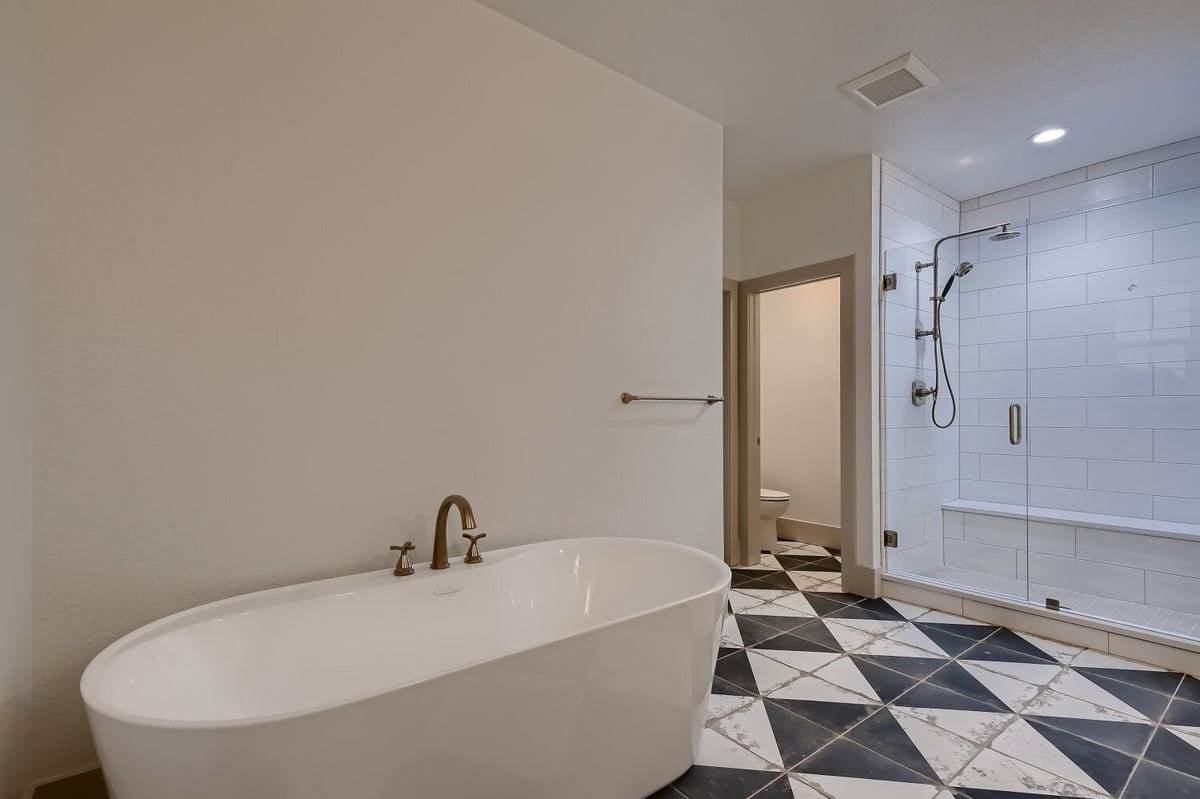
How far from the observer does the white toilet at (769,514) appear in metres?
4.00

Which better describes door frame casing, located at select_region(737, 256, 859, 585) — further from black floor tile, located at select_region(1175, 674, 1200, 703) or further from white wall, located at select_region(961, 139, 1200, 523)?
black floor tile, located at select_region(1175, 674, 1200, 703)

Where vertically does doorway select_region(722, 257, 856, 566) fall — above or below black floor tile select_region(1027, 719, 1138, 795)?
above

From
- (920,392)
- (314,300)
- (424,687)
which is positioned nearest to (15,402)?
(314,300)

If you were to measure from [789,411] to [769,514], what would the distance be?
3.25 ft

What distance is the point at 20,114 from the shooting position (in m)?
1.24

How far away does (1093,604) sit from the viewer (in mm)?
2623

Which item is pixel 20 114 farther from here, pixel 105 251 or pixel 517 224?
pixel 517 224

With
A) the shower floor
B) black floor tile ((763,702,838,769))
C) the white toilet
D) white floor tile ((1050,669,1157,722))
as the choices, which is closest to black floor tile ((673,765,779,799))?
black floor tile ((763,702,838,769))

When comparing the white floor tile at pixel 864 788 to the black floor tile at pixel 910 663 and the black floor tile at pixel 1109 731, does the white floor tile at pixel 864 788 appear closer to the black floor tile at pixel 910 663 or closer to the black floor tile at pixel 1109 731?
the black floor tile at pixel 1109 731

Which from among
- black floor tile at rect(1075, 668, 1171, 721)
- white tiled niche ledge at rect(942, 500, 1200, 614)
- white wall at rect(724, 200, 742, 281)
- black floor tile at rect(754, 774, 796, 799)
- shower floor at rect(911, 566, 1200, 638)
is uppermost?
white wall at rect(724, 200, 742, 281)

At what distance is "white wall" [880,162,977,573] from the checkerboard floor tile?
2.01 feet

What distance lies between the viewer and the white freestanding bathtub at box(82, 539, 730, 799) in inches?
35.2

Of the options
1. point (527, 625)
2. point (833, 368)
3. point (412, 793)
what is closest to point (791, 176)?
point (833, 368)

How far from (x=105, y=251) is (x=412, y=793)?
1431mm
